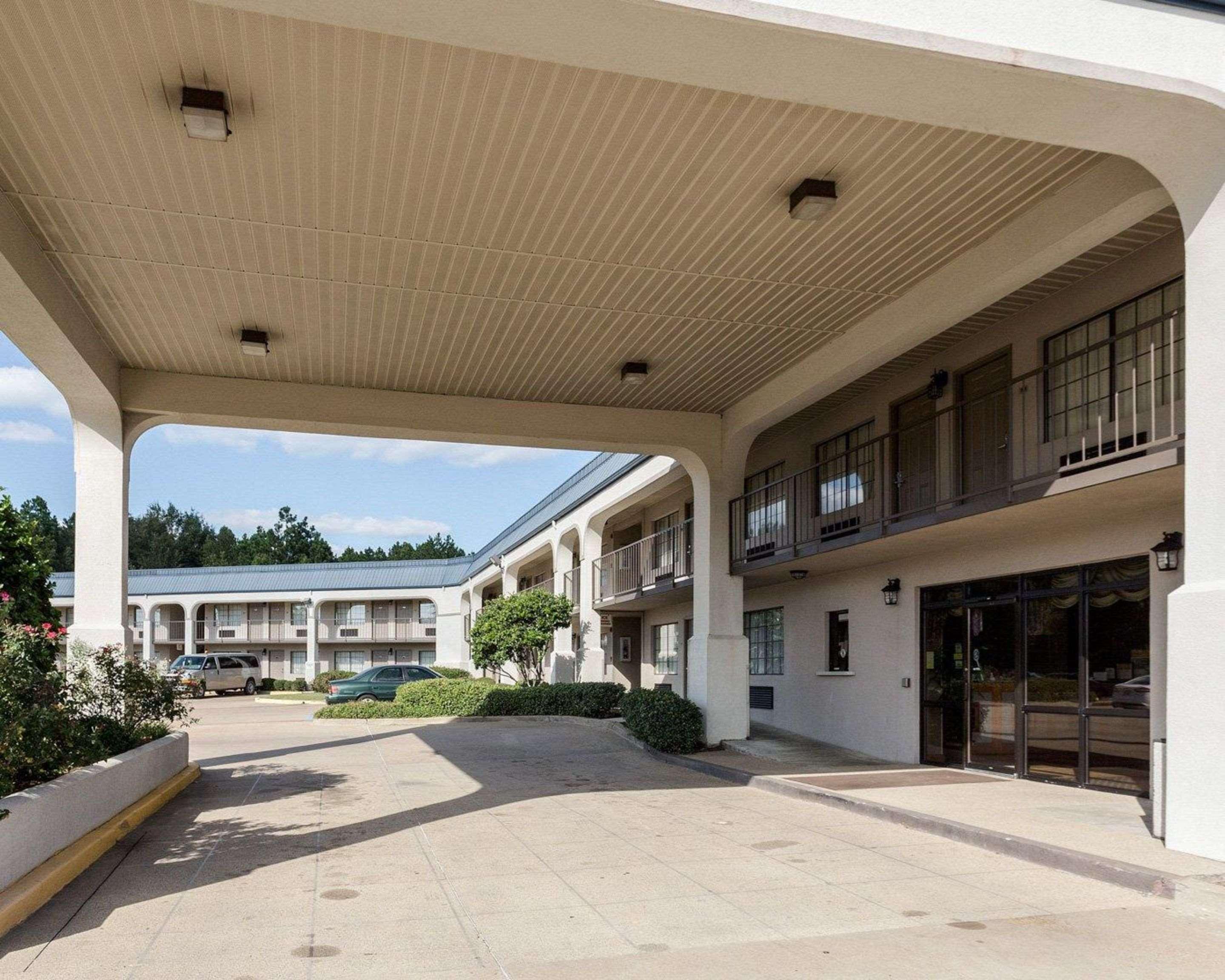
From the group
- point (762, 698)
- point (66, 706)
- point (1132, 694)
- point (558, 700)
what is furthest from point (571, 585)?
point (66, 706)

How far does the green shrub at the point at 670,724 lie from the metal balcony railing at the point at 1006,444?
93.0 inches

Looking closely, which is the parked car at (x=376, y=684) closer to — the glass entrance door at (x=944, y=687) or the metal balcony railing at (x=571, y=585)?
the metal balcony railing at (x=571, y=585)

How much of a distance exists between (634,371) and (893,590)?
4739 millimetres

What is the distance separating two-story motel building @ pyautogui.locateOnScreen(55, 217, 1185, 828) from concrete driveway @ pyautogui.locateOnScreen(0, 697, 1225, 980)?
2.22m

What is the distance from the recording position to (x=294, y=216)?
30.4ft

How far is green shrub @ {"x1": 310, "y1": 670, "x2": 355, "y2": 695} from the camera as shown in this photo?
146ft

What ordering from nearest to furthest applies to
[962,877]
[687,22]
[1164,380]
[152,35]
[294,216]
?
1. [687,22]
2. [152,35]
3. [962,877]
4. [294,216]
5. [1164,380]

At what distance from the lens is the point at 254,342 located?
1245 centimetres

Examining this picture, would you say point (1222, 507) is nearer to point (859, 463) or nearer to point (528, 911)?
point (528, 911)

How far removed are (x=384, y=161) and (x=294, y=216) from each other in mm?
1447

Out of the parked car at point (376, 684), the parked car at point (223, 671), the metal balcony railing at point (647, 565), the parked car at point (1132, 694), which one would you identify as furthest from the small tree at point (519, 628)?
the parked car at point (223, 671)

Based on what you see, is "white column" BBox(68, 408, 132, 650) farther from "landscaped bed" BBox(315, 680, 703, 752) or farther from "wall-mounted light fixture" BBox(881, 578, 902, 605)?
"wall-mounted light fixture" BBox(881, 578, 902, 605)

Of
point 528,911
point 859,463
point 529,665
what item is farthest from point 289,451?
point 528,911

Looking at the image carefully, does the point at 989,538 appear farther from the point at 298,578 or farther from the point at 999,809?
the point at 298,578
